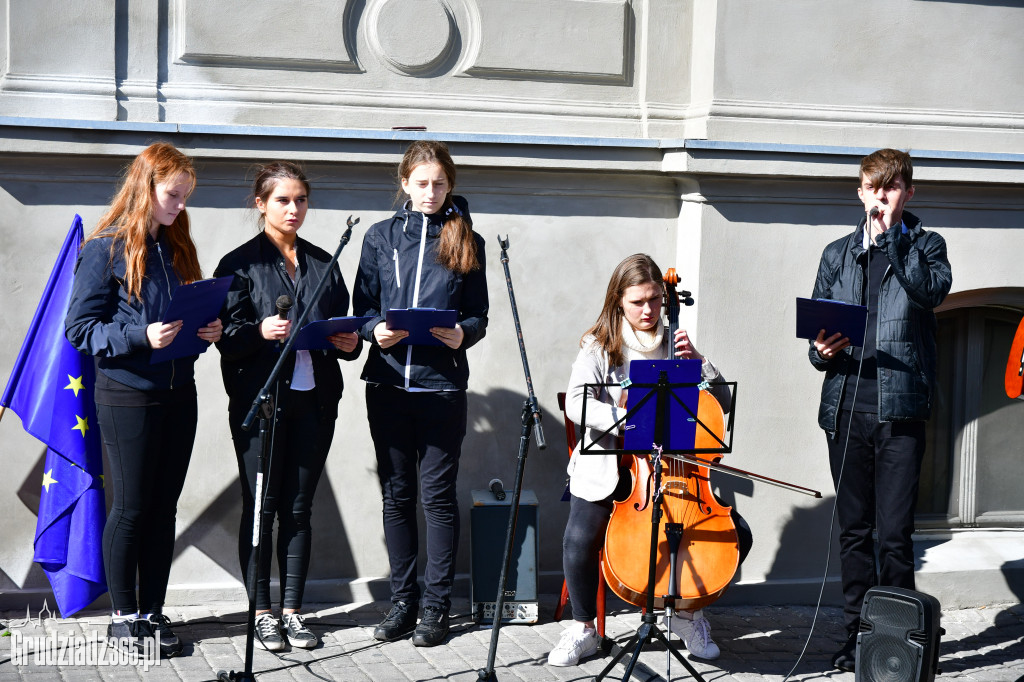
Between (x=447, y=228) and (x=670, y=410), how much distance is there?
4.80 ft

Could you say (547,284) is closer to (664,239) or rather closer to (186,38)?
(664,239)

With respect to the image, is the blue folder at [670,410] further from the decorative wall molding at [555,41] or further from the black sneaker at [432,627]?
the decorative wall molding at [555,41]

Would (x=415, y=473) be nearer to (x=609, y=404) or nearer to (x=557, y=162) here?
(x=609, y=404)

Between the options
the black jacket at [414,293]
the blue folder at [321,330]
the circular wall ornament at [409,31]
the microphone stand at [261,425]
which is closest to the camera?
the microphone stand at [261,425]

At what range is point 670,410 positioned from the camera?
13.7ft

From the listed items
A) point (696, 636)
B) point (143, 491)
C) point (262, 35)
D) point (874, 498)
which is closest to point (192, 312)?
point (143, 491)

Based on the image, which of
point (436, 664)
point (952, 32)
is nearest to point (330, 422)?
point (436, 664)

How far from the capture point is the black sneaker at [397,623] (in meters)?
5.12

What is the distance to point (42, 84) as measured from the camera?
17.1 feet

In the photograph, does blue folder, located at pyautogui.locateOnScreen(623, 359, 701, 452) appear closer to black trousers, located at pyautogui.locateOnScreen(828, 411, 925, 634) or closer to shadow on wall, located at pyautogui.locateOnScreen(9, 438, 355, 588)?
black trousers, located at pyautogui.locateOnScreen(828, 411, 925, 634)

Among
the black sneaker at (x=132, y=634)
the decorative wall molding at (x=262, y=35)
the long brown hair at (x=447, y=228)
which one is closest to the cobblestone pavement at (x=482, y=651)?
the black sneaker at (x=132, y=634)

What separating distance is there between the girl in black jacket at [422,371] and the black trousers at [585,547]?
588 mm

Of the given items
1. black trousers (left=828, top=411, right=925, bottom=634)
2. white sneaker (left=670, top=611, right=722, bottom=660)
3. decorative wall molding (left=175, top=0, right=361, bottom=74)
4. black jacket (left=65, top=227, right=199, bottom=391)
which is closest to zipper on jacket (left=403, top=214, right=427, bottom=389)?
black jacket (left=65, top=227, right=199, bottom=391)

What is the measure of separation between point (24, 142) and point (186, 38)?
0.91 meters
